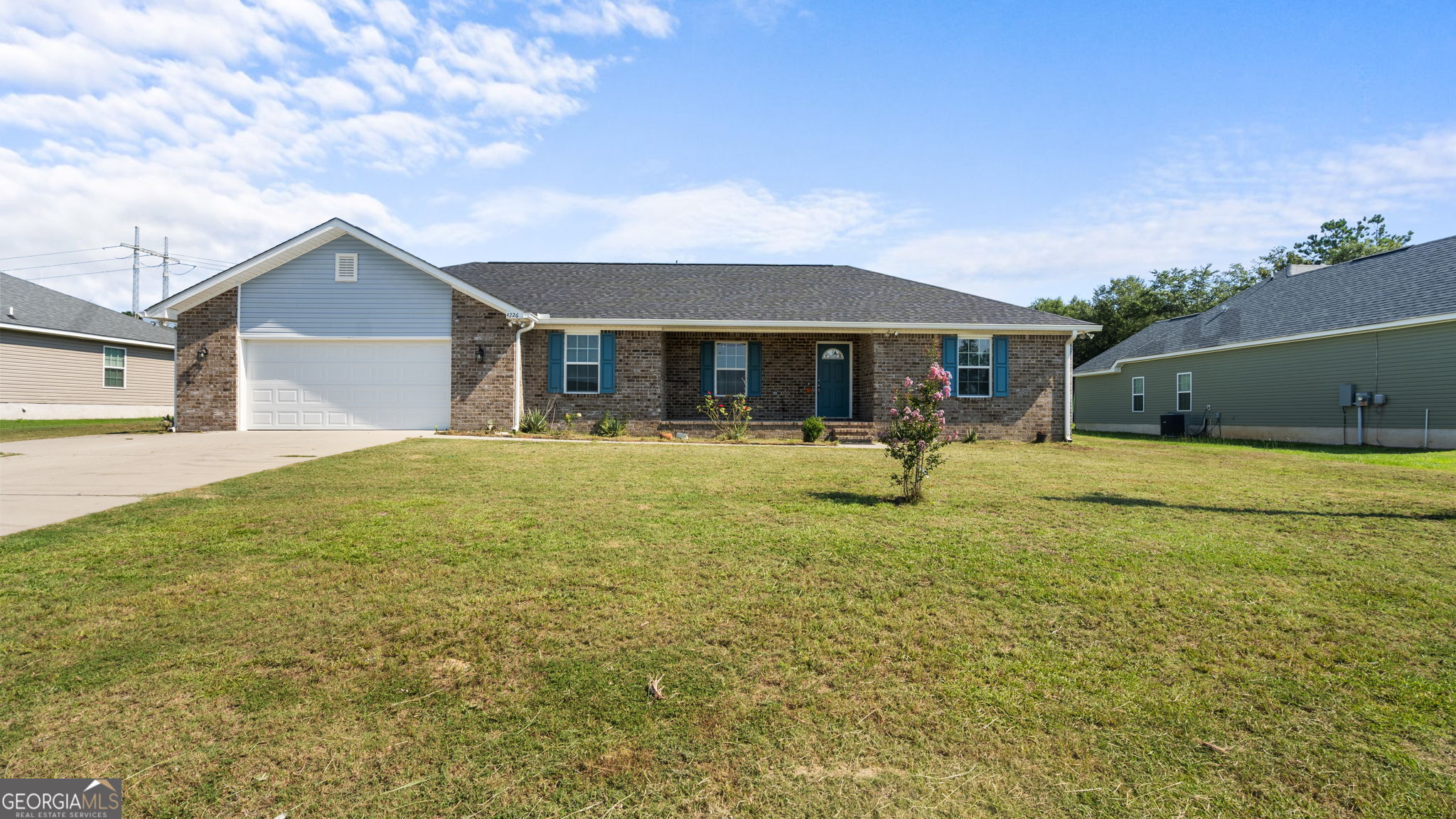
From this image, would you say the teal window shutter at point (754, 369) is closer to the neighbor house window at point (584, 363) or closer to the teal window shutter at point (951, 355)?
the neighbor house window at point (584, 363)

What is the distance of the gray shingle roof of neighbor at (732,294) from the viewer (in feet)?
56.2

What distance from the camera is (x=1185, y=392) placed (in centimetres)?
2403

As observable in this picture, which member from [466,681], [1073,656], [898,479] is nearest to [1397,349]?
[898,479]

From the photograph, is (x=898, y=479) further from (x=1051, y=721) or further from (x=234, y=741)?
(x=234, y=741)

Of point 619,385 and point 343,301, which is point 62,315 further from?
point 619,385

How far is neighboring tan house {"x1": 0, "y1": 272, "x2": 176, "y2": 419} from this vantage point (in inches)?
859

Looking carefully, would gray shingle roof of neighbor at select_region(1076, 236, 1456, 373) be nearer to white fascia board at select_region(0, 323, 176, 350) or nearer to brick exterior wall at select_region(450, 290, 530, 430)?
brick exterior wall at select_region(450, 290, 530, 430)

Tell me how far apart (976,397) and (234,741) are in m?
16.9

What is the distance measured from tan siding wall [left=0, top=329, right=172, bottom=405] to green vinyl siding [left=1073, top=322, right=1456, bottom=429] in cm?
3891

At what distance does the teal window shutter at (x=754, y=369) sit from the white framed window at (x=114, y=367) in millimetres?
24423

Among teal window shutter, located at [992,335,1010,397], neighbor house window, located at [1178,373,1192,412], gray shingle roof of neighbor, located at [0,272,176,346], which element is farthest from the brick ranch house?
neighbor house window, located at [1178,373,1192,412]

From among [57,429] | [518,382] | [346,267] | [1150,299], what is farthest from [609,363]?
[1150,299]

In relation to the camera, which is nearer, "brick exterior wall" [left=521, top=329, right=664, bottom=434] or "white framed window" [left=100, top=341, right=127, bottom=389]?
"brick exterior wall" [left=521, top=329, right=664, bottom=434]

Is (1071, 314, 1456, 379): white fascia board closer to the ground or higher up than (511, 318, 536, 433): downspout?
higher up
